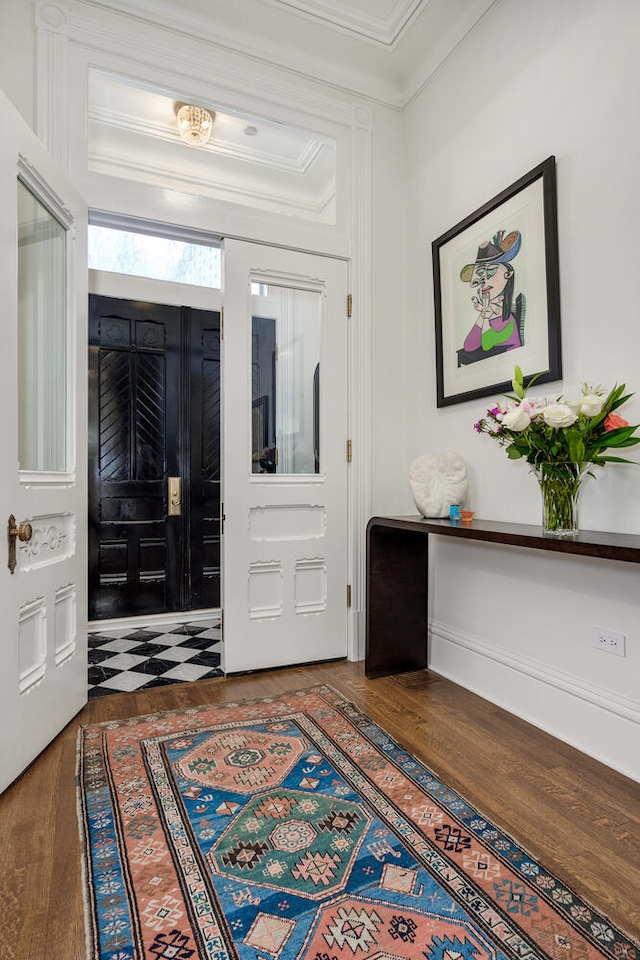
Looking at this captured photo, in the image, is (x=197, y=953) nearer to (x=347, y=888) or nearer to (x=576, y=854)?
(x=347, y=888)

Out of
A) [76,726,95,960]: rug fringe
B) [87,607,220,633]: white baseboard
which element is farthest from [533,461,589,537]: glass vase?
[87,607,220,633]: white baseboard

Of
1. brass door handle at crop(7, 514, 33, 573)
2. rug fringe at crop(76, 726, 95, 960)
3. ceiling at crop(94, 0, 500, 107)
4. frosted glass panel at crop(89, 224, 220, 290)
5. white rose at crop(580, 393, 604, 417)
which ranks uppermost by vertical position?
ceiling at crop(94, 0, 500, 107)

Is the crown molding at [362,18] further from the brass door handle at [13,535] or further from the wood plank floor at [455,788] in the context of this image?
the wood plank floor at [455,788]

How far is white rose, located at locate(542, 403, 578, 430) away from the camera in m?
1.89

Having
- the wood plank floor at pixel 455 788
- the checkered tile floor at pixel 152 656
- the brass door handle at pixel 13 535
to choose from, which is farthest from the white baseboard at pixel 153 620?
the brass door handle at pixel 13 535

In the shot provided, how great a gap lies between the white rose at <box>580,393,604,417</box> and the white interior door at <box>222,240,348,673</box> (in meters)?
1.53

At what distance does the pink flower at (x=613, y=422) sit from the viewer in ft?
6.02

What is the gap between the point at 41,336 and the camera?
7.29ft

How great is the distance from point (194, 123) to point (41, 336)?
1.71m

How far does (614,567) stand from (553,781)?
0.77 m

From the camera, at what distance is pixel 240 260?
294 cm

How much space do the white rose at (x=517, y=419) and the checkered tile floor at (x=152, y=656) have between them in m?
2.01

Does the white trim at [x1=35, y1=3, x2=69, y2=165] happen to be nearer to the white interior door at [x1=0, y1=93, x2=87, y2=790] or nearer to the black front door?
the white interior door at [x1=0, y1=93, x2=87, y2=790]

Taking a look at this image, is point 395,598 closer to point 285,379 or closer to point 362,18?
point 285,379
